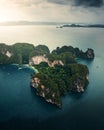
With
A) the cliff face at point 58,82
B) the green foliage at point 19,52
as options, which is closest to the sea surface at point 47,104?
the cliff face at point 58,82

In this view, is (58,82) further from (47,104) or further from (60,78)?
(47,104)

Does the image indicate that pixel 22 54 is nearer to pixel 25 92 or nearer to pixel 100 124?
pixel 25 92

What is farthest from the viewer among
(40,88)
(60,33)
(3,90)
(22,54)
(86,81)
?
(22,54)

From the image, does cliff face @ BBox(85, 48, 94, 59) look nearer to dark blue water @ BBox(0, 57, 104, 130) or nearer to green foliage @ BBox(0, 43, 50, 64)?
green foliage @ BBox(0, 43, 50, 64)

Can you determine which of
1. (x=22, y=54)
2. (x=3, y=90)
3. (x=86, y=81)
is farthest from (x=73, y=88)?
(x=22, y=54)

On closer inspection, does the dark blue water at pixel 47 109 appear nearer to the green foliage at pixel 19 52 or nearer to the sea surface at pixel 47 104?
the sea surface at pixel 47 104

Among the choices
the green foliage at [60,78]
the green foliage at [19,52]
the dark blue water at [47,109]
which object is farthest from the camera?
→ the green foliage at [19,52]
